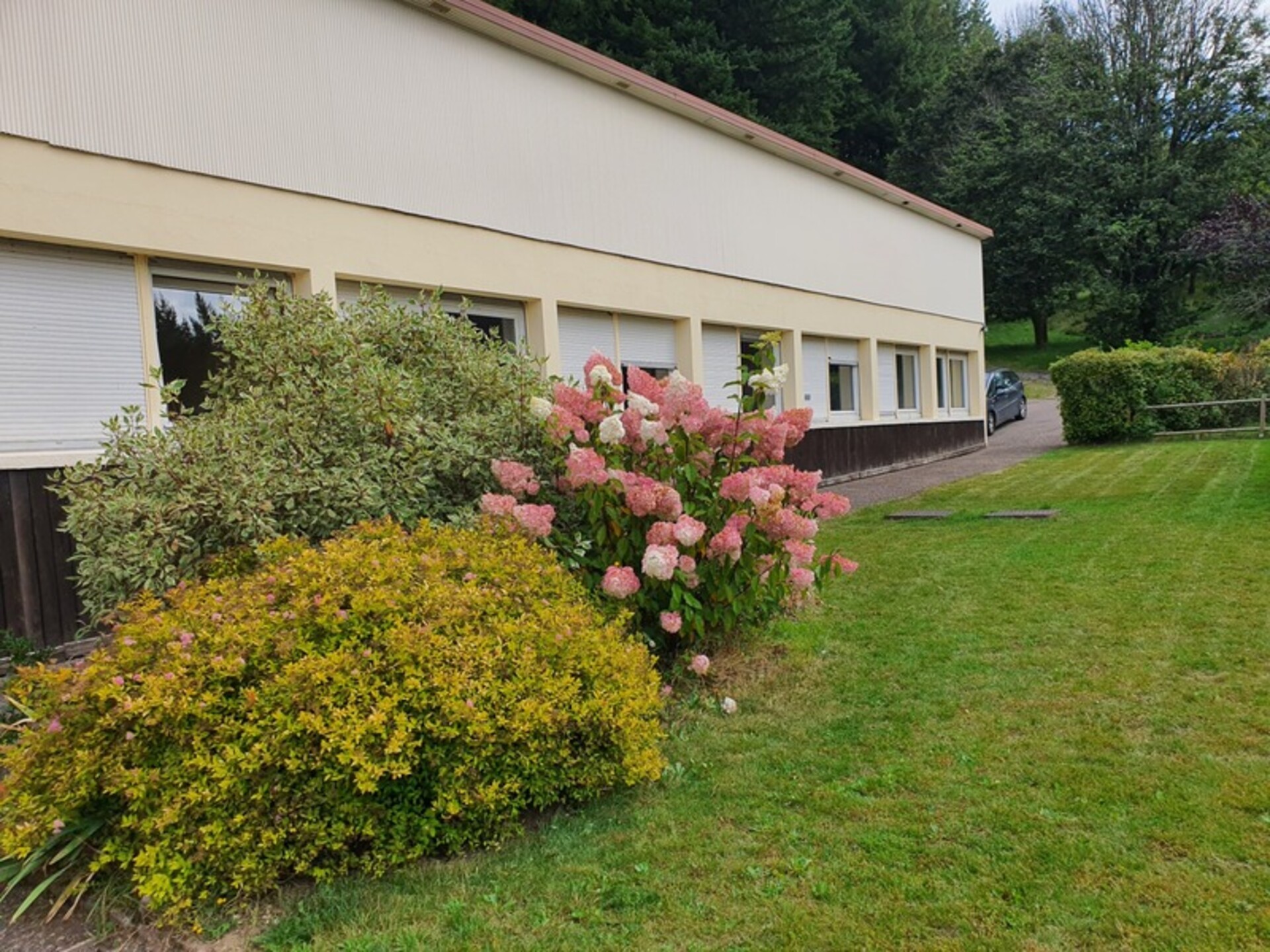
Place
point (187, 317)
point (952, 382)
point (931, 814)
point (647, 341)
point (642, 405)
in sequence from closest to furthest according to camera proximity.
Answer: point (931, 814), point (642, 405), point (187, 317), point (647, 341), point (952, 382)

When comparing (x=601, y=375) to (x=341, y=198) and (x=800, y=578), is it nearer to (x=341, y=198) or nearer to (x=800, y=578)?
(x=800, y=578)

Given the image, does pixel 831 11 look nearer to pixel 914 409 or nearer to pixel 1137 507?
pixel 914 409

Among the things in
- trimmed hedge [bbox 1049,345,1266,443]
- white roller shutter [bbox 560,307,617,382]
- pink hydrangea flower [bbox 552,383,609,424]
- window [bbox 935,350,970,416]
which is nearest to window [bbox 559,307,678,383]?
white roller shutter [bbox 560,307,617,382]

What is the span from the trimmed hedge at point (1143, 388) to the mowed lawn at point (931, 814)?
13.4 metres

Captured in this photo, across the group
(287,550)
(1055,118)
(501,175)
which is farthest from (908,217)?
(1055,118)

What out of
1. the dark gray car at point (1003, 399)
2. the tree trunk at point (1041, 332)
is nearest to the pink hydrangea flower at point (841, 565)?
the dark gray car at point (1003, 399)

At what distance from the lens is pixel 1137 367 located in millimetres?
17500

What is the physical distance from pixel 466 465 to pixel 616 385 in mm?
980

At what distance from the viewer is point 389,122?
25.2 feet

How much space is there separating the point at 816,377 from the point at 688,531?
36.5 feet

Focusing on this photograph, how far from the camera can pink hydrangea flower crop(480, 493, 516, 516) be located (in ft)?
12.7

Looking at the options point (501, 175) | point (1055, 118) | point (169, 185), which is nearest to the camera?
point (169, 185)

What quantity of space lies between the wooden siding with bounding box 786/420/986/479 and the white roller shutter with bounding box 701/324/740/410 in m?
1.57

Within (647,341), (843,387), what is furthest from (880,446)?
(647,341)
